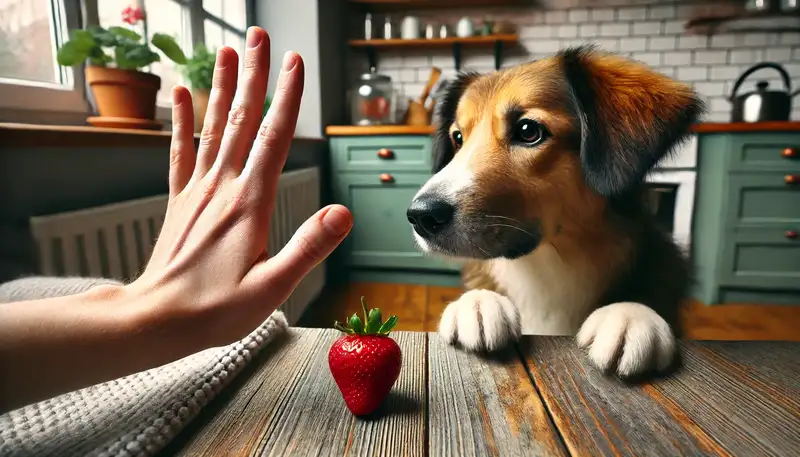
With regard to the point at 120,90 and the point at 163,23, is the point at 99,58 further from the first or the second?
the point at 163,23

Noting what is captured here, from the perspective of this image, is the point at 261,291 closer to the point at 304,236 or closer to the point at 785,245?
the point at 304,236

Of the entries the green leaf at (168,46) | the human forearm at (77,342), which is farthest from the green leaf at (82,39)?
the human forearm at (77,342)

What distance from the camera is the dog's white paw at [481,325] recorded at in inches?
17.5

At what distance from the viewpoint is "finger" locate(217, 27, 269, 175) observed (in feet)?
1.03

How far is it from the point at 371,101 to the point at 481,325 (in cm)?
151

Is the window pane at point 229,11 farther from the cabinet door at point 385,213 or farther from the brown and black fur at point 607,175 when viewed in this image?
the brown and black fur at point 607,175

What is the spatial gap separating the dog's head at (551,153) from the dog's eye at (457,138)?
0.17ft

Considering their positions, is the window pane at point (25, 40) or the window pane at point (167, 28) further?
the window pane at point (167, 28)

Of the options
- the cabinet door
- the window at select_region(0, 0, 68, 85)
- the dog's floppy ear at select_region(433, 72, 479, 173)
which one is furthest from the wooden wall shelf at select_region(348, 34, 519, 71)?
the window at select_region(0, 0, 68, 85)

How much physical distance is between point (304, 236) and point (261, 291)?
0.04 metres

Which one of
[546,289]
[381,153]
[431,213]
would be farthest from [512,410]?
[381,153]

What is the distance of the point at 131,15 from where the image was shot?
2.55 feet

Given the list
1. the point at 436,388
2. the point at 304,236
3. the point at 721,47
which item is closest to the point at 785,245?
the point at 721,47

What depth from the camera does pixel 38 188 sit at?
53 cm
